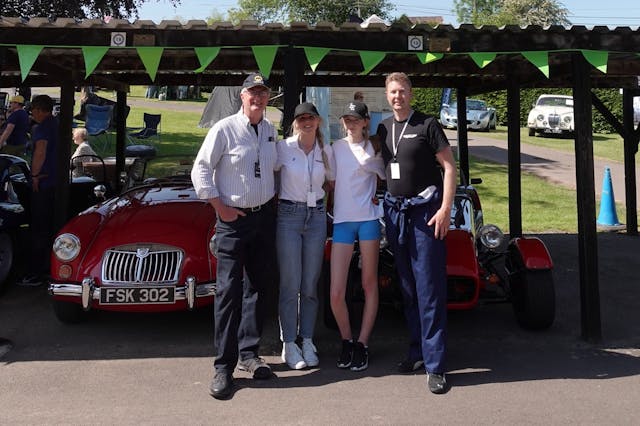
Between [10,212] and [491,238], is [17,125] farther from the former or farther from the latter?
[491,238]

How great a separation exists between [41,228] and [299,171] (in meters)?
3.92

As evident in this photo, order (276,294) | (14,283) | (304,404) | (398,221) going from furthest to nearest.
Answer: (14,283), (276,294), (398,221), (304,404)

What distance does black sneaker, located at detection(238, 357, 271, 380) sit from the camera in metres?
4.51

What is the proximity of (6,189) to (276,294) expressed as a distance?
3.40m

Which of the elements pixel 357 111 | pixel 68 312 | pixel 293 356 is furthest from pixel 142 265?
pixel 357 111

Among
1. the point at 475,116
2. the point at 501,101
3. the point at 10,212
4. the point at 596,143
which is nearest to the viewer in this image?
the point at 10,212

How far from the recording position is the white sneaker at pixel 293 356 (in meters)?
4.71

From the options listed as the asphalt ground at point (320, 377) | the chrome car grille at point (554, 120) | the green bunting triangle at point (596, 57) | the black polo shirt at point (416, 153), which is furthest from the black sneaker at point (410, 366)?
the chrome car grille at point (554, 120)

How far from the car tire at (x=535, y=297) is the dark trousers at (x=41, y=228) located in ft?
16.3

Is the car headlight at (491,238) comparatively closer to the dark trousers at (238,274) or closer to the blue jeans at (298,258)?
the blue jeans at (298,258)

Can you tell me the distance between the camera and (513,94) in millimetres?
7637

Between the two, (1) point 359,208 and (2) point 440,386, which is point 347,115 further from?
(2) point 440,386

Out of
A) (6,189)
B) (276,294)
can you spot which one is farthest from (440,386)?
(6,189)

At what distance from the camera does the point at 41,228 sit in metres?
7.09
